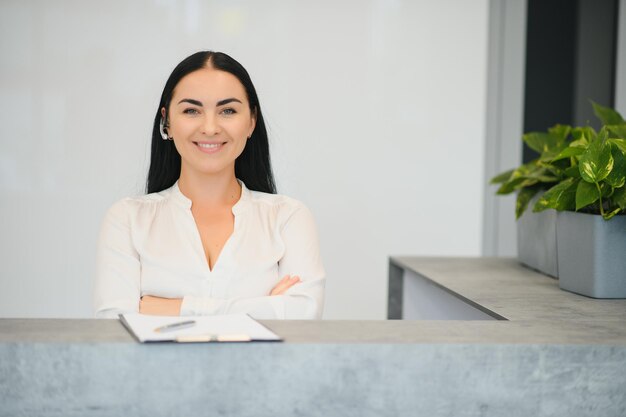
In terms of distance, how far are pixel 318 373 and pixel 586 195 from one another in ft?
3.27

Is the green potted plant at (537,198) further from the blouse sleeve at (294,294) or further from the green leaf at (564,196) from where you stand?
the blouse sleeve at (294,294)

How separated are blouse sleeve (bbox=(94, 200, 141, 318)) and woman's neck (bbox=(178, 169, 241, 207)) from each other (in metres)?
0.19

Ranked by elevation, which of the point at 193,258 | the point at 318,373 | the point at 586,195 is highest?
the point at 586,195

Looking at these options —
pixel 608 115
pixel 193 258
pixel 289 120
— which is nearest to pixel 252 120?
pixel 193 258

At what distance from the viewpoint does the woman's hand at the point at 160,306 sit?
206 cm

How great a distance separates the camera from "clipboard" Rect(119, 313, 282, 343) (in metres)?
1.47

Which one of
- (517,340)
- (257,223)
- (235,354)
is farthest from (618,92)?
(235,354)

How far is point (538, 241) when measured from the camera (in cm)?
269

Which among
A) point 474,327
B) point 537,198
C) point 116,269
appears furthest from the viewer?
point 537,198

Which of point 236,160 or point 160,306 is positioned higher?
point 236,160

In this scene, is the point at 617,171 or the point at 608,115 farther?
the point at 608,115

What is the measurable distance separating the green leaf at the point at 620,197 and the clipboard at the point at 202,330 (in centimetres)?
105

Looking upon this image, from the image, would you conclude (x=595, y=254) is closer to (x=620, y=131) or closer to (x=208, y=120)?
(x=620, y=131)

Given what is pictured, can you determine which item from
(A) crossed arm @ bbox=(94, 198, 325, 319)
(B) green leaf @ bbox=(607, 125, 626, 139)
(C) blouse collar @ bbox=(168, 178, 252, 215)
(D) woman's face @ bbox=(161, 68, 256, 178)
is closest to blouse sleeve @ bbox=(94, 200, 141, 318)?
(A) crossed arm @ bbox=(94, 198, 325, 319)
